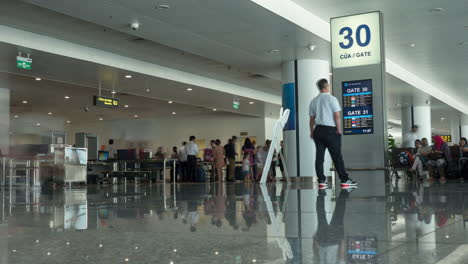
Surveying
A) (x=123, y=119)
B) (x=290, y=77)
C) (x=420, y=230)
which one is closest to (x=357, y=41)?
(x=290, y=77)

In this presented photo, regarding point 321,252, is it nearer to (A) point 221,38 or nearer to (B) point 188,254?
(B) point 188,254

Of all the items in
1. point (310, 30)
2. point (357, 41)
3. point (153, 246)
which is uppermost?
point (310, 30)

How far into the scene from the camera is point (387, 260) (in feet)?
5.57

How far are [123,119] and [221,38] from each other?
18.4 meters

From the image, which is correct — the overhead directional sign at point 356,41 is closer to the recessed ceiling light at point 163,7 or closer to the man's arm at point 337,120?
the man's arm at point 337,120

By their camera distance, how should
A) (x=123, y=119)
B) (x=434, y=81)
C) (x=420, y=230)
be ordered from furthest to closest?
(x=123, y=119)
(x=434, y=81)
(x=420, y=230)

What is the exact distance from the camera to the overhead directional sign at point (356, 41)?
9.09m

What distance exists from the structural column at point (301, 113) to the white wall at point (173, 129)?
12440 mm

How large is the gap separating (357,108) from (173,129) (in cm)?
2026

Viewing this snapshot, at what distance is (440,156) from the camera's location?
41.2 feet

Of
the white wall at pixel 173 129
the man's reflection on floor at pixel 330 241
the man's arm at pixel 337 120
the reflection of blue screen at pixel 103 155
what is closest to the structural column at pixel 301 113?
the man's arm at pixel 337 120

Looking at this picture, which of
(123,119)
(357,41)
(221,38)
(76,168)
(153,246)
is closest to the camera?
(153,246)

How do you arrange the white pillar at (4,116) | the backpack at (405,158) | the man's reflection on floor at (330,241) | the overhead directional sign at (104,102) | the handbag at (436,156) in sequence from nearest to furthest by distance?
the man's reflection on floor at (330,241)
the handbag at (436,156)
the backpack at (405,158)
the overhead directional sign at (104,102)
the white pillar at (4,116)

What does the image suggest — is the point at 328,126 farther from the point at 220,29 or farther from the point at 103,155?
the point at 103,155
